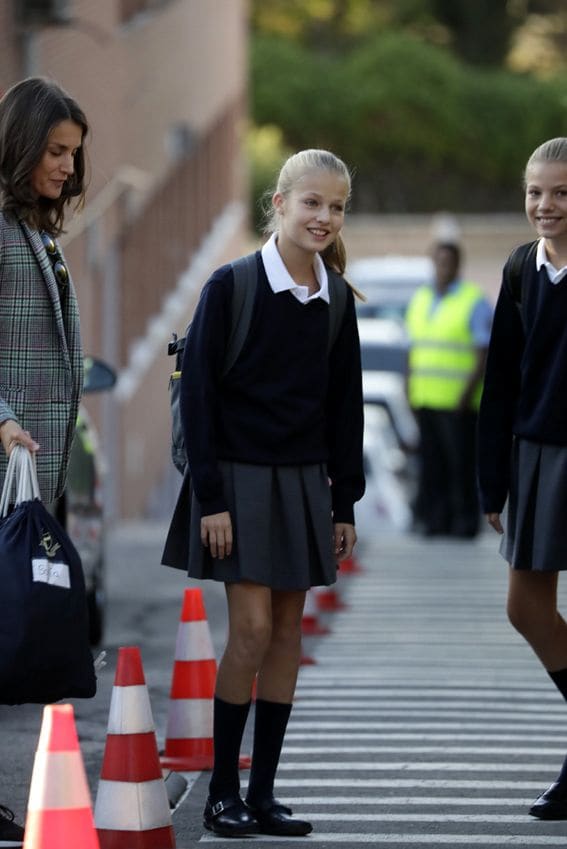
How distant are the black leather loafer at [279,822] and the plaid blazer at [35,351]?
103 cm

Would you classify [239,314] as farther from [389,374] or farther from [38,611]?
[389,374]

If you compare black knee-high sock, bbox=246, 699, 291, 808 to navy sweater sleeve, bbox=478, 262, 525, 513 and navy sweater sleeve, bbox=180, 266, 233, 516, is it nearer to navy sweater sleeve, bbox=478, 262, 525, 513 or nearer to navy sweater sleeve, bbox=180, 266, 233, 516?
navy sweater sleeve, bbox=180, 266, 233, 516

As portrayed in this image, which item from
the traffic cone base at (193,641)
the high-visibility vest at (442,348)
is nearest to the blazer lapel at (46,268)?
the traffic cone base at (193,641)

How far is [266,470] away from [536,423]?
78 cm

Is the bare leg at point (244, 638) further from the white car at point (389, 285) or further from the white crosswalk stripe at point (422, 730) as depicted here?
the white car at point (389, 285)

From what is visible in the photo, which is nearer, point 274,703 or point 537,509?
point 274,703

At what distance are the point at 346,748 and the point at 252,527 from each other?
1852mm

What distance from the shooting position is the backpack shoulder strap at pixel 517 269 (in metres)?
6.53

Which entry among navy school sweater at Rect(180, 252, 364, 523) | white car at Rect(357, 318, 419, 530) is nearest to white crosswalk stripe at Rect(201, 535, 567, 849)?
navy school sweater at Rect(180, 252, 364, 523)

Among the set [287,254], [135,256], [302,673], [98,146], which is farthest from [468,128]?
[287,254]

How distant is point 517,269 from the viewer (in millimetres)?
6539

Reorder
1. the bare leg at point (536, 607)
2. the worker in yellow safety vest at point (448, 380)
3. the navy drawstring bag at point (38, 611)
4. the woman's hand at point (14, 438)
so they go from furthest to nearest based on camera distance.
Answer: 1. the worker in yellow safety vest at point (448, 380)
2. the bare leg at point (536, 607)
3. the woman's hand at point (14, 438)
4. the navy drawstring bag at point (38, 611)

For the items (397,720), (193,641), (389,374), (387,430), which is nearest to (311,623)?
(397,720)

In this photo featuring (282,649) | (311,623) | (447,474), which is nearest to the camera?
(282,649)
